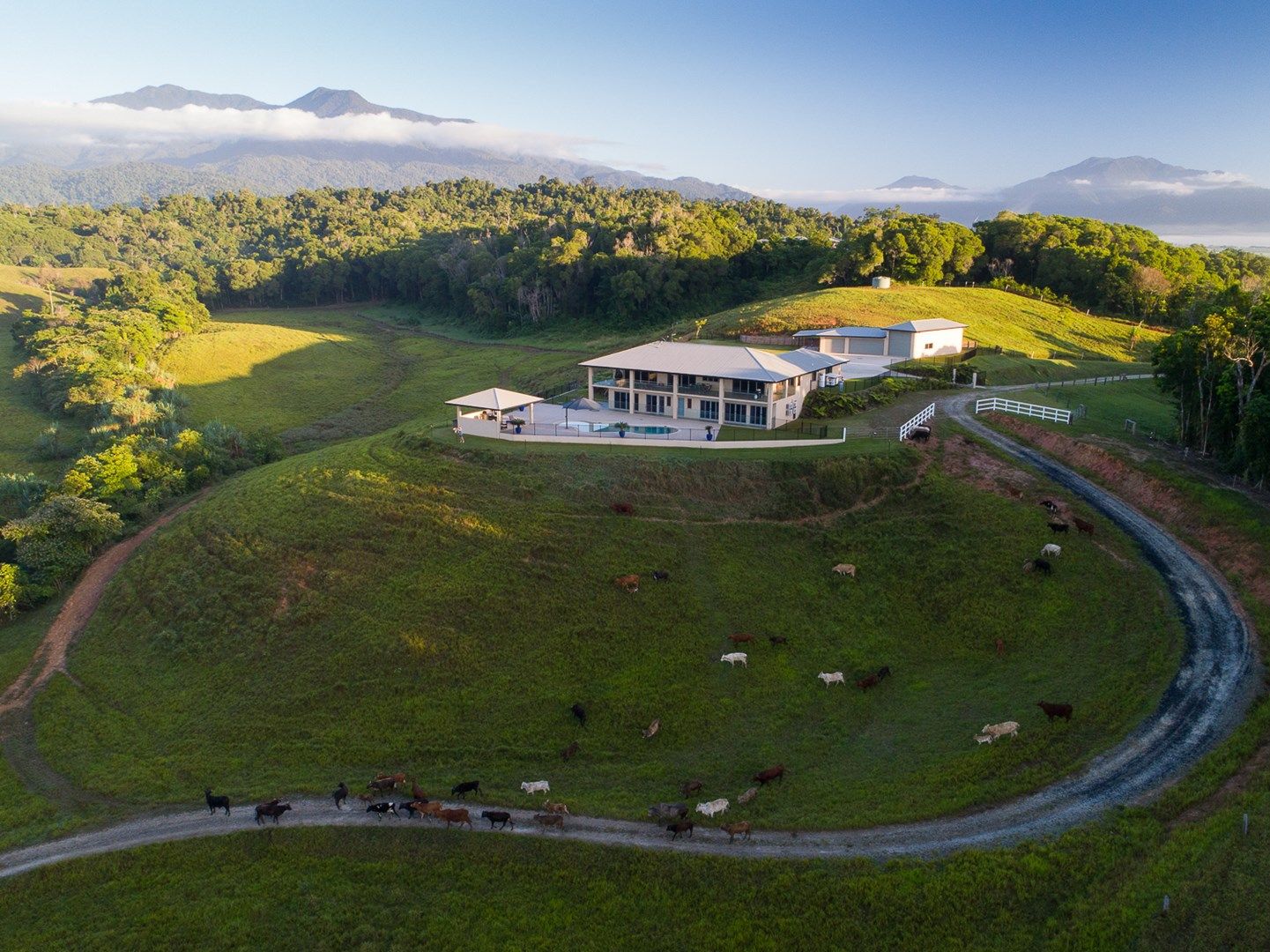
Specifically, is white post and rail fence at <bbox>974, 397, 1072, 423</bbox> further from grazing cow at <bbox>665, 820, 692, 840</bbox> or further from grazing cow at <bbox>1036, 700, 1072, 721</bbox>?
grazing cow at <bbox>665, 820, 692, 840</bbox>

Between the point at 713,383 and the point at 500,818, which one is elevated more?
the point at 713,383

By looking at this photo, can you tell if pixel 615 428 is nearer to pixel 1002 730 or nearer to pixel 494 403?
pixel 494 403

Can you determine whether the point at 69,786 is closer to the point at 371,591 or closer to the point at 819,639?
the point at 371,591

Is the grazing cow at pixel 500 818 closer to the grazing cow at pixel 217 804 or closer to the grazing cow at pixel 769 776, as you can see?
the grazing cow at pixel 769 776

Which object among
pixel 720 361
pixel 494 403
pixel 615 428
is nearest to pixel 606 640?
pixel 615 428

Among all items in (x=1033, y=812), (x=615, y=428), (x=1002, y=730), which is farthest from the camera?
(x=615, y=428)
